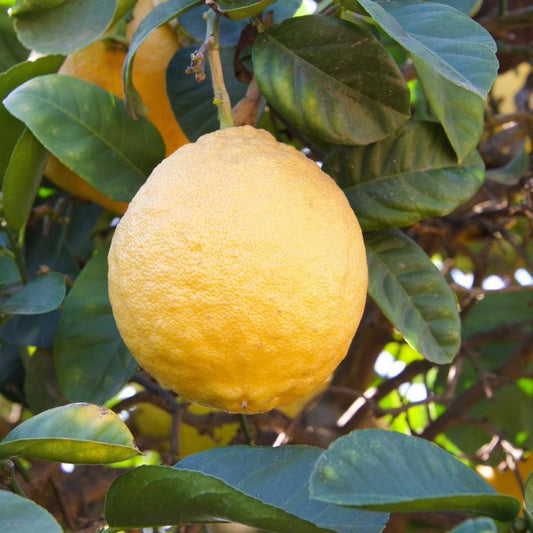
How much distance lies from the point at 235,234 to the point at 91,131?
0.33m

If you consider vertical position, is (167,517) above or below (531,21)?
above

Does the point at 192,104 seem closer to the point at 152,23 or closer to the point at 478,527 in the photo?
the point at 152,23

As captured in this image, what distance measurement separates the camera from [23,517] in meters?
0.65

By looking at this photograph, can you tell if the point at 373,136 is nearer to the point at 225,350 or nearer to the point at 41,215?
the point at 225,350

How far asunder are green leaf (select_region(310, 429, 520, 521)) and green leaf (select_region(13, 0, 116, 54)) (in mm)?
582

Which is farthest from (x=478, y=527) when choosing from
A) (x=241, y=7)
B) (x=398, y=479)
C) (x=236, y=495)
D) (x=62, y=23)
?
(x=62, y=23)

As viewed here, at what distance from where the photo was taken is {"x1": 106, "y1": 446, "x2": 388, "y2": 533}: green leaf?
0.67 m

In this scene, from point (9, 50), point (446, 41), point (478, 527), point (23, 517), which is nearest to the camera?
point (478, 527)

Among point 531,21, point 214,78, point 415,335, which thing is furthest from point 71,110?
point 531,21

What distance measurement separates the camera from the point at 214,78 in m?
0.85

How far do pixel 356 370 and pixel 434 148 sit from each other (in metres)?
0.81

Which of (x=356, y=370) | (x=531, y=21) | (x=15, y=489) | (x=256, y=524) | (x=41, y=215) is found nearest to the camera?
(x=256, y=524)

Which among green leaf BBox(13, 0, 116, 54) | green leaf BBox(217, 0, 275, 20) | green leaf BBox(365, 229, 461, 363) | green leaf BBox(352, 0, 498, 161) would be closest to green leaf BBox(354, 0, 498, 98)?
green leaf BBox(352, 0, 498, 161)

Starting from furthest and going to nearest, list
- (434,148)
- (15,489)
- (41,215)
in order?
(41,215) → (434,148) → (15,489)
